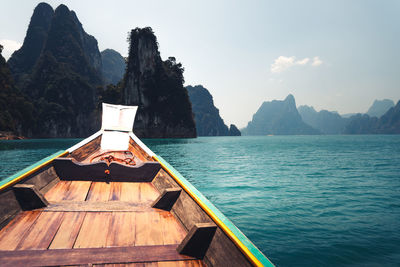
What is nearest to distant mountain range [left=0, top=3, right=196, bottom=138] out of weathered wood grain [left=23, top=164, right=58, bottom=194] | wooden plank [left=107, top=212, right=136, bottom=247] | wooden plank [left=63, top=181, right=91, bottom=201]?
weathered wood grain [left=23, top=164, right=58, bottom=194]

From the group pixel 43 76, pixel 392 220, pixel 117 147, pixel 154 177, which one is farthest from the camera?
pixel 43 76

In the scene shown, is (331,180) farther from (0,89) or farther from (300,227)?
(0,89)

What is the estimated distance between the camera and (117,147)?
6012mm

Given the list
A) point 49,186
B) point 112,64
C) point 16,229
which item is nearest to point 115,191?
point 49,186

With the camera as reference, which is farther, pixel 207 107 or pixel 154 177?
pixel 207 107

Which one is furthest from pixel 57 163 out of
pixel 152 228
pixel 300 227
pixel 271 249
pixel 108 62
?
pixel 108 62

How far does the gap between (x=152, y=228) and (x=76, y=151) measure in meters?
3.49

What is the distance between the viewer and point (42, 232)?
72.9 inches

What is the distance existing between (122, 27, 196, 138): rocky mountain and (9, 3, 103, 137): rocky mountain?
44.9 feet

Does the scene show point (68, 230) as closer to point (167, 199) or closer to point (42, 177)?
point (167, 199)

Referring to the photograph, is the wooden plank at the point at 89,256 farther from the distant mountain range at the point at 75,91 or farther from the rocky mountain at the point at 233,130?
the rocky mountain at the point at 233,130

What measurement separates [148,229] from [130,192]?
113cm

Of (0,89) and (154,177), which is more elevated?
(0,89)

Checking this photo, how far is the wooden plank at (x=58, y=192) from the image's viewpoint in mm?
2656
